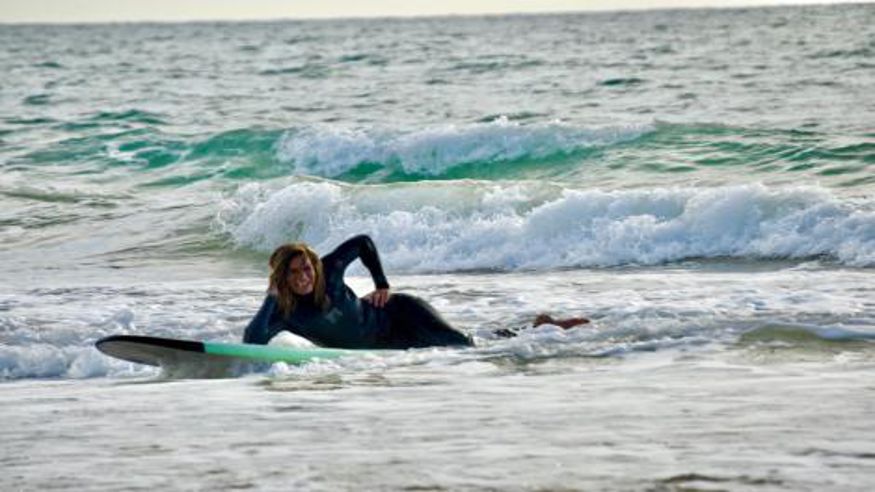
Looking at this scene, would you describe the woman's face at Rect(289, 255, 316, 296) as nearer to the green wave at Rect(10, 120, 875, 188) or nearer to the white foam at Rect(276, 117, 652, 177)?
the green wave at Rect(10, 120, 875, 188)

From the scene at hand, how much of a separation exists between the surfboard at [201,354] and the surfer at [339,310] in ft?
1.17

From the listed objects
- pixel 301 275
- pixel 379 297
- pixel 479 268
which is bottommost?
pixel 479 268

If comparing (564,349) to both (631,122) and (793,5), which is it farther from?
(793,5)

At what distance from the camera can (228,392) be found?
25.4 feet

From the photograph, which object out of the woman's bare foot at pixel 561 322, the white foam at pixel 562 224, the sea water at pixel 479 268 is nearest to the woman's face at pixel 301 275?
the sea water at pixel 479 268

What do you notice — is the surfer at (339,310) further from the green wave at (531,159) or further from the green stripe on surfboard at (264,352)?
the green wave at (531,159)

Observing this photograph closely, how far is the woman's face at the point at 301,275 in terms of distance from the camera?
29.4 ft

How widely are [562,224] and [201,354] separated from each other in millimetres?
7620

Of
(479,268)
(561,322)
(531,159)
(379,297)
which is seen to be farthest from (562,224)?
(379,297)

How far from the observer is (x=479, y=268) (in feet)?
48.3

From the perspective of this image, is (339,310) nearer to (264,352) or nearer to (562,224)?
(264,352)

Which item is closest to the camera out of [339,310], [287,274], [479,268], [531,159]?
[287,274]

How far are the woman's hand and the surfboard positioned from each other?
2.33ft

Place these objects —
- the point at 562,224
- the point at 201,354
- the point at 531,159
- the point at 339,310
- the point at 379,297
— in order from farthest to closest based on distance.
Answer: the point at 531,159 < the point at 562,224 < the point at 379,297 < the point at 339,310 < the point at 201,354
